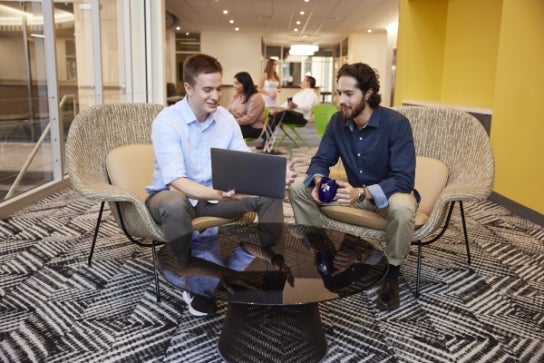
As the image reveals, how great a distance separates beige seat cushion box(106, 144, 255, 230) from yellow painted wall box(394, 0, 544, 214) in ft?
9.48

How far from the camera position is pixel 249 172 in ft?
7.04

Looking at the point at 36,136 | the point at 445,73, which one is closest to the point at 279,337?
the point at 36,136

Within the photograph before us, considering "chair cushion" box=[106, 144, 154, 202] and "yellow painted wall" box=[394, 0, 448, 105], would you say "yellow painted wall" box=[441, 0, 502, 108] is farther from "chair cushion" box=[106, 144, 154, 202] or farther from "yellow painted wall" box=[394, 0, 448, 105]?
"chair cushion" box=[106, 144, 154, 202]

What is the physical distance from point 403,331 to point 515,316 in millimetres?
632

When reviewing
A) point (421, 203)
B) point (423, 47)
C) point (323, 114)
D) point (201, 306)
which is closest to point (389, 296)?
point (421, 203)

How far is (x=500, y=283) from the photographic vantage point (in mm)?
2818

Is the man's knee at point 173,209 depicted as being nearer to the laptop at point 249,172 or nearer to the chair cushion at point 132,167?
the laptop at point 249,172

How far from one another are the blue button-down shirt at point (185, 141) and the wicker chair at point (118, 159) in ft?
0.69

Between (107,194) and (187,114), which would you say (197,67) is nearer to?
(187,114)

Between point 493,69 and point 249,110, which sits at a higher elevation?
point 493,69

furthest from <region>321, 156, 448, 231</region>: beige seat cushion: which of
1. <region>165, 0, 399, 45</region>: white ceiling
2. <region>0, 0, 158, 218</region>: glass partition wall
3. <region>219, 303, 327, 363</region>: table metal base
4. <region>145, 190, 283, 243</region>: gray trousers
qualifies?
<region>165, 0, 399, 45</region>: white ceiling

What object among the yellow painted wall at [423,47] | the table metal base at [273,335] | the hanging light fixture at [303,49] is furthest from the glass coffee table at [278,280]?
the hanging light fixture at [303,49]

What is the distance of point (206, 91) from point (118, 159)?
79cm

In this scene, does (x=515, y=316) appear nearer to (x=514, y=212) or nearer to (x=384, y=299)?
(x=384, y=299)
